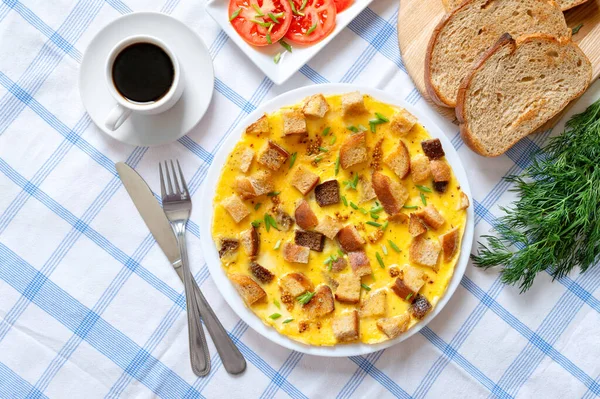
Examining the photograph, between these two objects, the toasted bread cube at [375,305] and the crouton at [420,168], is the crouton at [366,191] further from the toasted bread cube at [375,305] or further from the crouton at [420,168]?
the toasted bread cube at [375,305]

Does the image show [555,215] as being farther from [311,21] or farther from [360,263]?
[311,21]

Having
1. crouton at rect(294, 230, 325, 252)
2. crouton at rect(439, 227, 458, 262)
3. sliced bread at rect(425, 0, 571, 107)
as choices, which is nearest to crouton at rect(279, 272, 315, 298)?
crouton at rect(294, 230, 325, 252)

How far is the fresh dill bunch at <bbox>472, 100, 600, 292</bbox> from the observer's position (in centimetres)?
229

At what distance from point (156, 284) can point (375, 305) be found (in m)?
0.93

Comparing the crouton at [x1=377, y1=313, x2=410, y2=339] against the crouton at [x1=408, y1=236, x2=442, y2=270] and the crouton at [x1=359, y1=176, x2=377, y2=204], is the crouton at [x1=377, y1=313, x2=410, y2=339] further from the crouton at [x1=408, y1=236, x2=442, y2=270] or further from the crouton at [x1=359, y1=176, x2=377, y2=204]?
the crouton at [x1=359, y1=176, x2=377, y2=204]

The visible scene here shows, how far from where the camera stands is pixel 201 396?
2.50 metres

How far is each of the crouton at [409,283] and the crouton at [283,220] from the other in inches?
19.1

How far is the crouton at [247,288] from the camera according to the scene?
2.27 metres

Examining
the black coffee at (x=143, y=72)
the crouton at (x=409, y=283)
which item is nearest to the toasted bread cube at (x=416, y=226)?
the crouton at (x=409, y=283)

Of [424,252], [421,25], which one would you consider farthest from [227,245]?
[421,25]

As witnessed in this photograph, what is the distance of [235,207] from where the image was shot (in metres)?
2.27

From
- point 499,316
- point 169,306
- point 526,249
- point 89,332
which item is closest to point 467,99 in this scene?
point 526,249

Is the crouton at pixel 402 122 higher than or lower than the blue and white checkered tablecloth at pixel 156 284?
higher

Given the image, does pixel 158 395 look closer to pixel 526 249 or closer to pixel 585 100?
pixel 526 249
